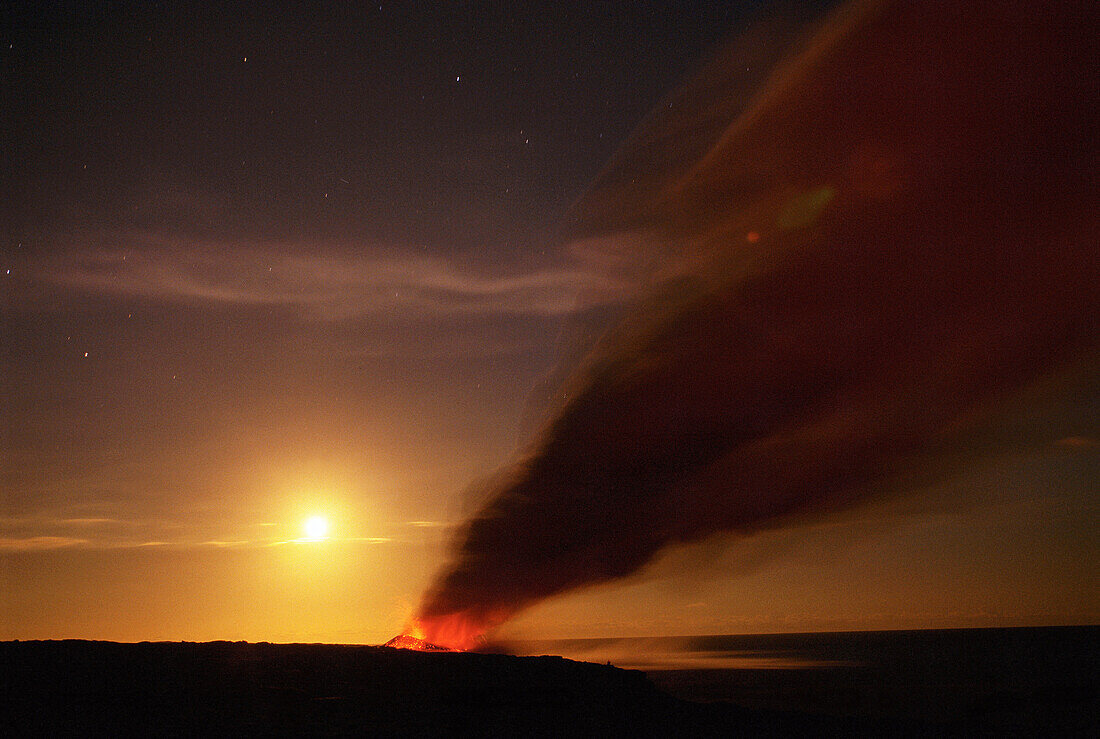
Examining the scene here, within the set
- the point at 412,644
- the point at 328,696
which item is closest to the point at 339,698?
the point at 328,696

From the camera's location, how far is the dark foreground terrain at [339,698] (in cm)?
2522

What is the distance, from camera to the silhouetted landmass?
25183 millimetres

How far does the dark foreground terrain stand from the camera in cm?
2522

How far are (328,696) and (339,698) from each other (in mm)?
454

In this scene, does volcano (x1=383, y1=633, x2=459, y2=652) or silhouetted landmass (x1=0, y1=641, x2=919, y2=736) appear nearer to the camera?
silhouetted landmass (x1=0, y1=641, x2=919, y2=736)

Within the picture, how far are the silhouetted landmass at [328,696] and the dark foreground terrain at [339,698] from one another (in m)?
0.06

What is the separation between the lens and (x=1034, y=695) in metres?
47.7

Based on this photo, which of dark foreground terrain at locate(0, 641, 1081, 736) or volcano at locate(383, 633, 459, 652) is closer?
dark foreground terrain at locate(0, 641, 1081, 736)

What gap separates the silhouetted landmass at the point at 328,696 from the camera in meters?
25.2

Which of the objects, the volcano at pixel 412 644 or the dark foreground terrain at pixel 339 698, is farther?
the volcano at pixel 412 644

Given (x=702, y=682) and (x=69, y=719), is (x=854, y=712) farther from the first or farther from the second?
(x=69, y=719)

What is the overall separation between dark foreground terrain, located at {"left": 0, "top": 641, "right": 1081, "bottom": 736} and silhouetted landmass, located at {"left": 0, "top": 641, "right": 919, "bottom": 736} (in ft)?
0.21

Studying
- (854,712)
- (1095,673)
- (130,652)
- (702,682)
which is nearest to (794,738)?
(854,712)

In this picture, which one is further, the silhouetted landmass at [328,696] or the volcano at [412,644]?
the volcano at [412,644]
